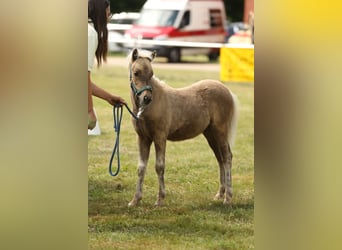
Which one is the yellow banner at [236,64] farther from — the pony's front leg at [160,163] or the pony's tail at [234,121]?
the pony's front leg at [160,163]

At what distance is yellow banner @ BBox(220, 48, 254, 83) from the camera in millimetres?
15445

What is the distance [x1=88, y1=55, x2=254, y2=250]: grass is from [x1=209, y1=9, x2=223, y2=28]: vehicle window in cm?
1878

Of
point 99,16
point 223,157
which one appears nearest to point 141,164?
point 223,157

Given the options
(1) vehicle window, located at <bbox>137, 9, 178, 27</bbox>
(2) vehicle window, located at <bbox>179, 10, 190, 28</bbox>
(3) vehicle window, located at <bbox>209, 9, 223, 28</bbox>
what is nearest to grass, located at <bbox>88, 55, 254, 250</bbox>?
(1) vehicle window, located at <bbox>137, 9, 178, 27</bbox>

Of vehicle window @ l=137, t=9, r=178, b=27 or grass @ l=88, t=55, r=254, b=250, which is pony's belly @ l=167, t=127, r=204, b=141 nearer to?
grass @ l=88, t=55, r=254, b=250

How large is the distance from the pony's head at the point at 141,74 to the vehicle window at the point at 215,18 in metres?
21.1

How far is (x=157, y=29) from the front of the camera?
77.0 ft

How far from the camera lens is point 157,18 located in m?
23.9

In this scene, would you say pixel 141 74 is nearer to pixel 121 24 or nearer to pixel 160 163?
pixel 160 163
